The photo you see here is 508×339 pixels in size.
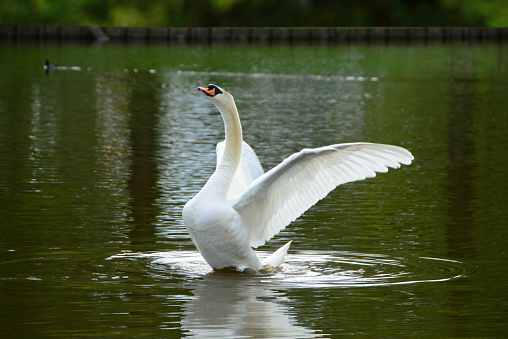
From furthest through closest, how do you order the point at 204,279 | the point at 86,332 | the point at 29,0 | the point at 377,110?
1. the point at 29,0
2. the point at 377,110
3. the point at 204,279
4. the point at 86,332

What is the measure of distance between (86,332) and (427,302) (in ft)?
8.01

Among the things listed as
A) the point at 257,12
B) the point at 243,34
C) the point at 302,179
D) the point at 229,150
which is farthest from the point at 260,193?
the point at 257,12

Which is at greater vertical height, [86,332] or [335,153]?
[335,153]

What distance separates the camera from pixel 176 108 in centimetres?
2406

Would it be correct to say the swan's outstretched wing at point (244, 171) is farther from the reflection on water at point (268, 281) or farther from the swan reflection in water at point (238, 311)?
the swan reflection in water at point (238, 311)

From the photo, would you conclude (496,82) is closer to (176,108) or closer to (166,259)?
(176,108)

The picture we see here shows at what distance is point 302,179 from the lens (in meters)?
8.12

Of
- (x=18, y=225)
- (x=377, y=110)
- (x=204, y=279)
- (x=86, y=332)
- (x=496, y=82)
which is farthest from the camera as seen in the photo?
(x=496, y=82)

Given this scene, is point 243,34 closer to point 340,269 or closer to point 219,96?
point 219,96

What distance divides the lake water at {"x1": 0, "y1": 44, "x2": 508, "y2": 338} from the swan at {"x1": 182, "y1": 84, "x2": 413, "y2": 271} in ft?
0.74

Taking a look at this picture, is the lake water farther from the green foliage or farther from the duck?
the green foliage

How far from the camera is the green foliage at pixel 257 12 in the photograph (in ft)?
219

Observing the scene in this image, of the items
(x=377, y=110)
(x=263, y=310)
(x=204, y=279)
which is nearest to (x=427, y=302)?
(x=263, y=310)

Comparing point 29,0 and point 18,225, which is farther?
point 29,0
